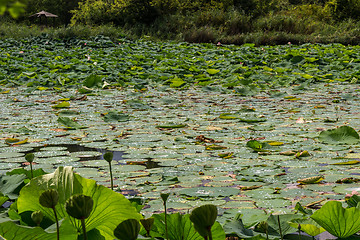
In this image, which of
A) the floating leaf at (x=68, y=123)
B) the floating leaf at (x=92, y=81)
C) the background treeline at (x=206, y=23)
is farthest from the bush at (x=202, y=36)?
the floating leaf at (x=68, y=123)

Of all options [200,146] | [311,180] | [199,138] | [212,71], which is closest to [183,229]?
[311,180]

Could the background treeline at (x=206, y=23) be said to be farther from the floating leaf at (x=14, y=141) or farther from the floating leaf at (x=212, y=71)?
the floating leaf at (x=14, y=141)

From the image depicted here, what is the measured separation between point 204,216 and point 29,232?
1.06ft

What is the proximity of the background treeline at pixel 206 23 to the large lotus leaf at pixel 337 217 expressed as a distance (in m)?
11.1

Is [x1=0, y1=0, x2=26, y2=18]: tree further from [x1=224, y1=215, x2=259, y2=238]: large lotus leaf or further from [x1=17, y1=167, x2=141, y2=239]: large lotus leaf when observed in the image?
[x1=224, y1=215, x2=259, y2=238]: large lotus leaf

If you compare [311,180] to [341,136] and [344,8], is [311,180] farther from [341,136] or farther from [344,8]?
[344,8]

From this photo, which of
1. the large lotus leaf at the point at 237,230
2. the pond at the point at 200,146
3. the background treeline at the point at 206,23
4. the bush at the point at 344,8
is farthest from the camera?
the bush at the point at 344,8

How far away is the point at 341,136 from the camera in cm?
243

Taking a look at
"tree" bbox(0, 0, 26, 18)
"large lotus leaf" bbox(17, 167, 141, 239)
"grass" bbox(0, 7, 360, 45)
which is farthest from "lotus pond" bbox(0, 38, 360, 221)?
"grass" bbox(0, 7, 360, 45)

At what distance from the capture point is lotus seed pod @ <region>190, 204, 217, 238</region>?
622 millimetres

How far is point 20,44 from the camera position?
11320 mm

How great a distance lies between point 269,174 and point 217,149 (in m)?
0.54

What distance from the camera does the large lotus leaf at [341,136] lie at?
2.38 meters

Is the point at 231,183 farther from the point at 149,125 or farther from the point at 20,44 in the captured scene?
the point at 20,44
